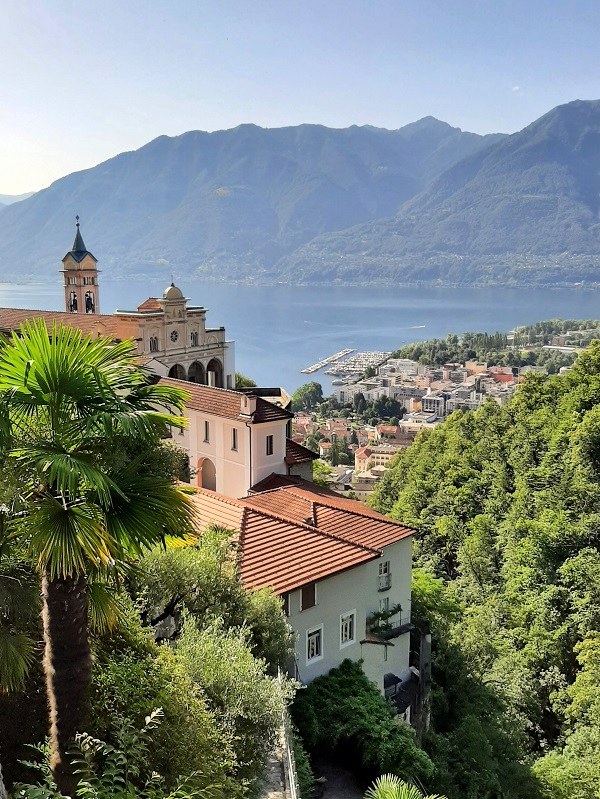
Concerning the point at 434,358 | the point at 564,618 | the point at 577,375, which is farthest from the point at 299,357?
the point at 564,618

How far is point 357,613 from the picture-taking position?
12125 mm

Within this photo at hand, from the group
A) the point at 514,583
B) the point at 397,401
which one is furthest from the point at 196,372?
the point at 397,401

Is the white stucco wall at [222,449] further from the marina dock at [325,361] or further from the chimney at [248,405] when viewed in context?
the marina dock at [325,361]

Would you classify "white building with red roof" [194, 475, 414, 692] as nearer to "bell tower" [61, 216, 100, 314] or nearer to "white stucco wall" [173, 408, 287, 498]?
"white stucco wall" [173, 408, 287, 498]

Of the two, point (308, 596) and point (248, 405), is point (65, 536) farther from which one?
point (248, 405)

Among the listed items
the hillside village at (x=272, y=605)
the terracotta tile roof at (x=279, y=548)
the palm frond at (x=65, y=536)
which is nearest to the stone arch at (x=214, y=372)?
the hillside village at (x=272, y=605)

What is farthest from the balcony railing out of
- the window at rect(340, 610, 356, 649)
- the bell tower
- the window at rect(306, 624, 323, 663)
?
the bell tower

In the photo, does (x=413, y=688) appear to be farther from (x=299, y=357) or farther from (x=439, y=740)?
(x=299, y=357)

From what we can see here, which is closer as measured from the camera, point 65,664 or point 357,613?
point 65,664

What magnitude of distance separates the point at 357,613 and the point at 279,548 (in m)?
1.97

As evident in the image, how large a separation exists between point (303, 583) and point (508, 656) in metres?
13.7

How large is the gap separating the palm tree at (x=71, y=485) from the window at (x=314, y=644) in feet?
20.1

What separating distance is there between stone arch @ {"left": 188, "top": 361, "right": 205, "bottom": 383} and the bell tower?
13.2 m

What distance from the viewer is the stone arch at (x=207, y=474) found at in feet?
60.9
